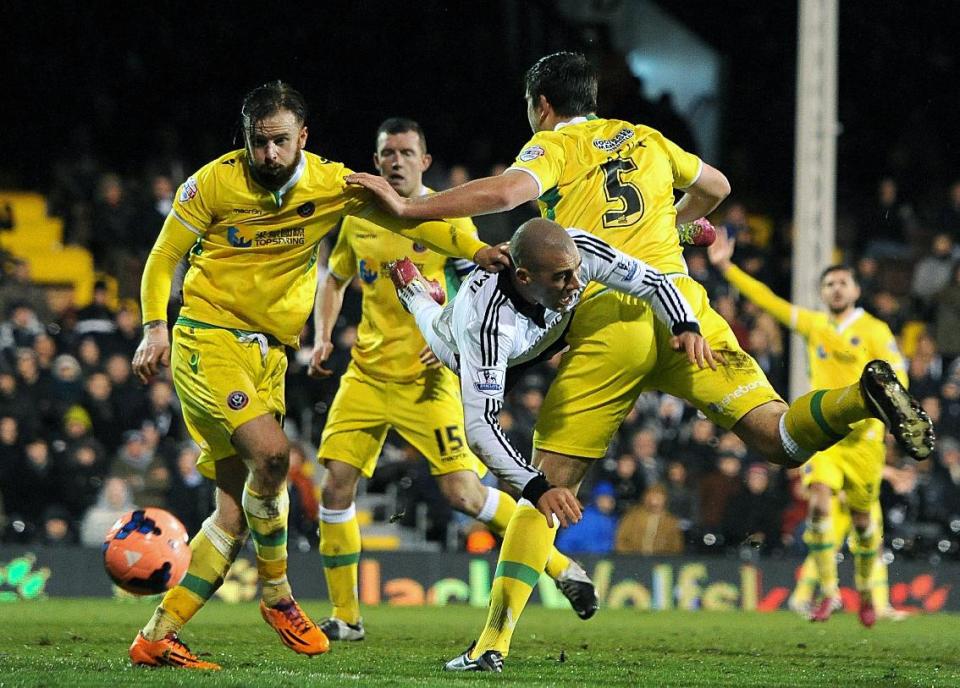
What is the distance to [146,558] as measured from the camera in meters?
7.02

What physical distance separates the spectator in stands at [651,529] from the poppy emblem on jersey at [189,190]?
7.90 meters

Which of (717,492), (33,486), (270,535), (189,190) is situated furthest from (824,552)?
(33,486)

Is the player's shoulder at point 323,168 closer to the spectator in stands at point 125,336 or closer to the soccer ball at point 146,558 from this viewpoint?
the soccer ball at point 146,558

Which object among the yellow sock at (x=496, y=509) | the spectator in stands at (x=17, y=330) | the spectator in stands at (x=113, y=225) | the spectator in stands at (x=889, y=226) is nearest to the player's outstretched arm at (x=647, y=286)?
the yellow sock at (x=496, y=509)

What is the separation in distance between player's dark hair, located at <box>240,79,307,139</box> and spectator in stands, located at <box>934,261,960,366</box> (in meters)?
11.8

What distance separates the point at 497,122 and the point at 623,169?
14.9 m

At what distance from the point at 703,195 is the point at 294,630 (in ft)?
8.97

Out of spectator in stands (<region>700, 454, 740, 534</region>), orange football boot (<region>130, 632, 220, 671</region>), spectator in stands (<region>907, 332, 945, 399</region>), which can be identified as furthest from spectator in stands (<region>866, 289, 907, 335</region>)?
orange football boot (<region>130, 632, 220, 671</region>)

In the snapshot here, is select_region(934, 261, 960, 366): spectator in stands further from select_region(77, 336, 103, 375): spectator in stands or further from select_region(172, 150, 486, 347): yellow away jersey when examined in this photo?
select_region(172, 150, 486, 347): yellow away jersey

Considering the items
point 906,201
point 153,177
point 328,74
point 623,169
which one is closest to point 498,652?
point 623,169

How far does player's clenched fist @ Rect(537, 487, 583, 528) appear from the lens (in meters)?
5.50

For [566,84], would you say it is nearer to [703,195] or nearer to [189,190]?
[703,195]

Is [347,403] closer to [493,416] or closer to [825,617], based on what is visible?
[493,416]

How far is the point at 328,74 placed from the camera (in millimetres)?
21531
